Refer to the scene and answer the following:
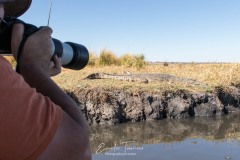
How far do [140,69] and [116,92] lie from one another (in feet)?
15.2

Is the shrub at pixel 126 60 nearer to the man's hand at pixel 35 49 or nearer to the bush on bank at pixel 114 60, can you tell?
the bush on bank at pixel 114 60

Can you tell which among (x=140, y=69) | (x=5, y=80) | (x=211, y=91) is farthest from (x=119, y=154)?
(x=140, y=69)

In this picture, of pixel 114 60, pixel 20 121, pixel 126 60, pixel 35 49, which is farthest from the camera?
pixel 114 60

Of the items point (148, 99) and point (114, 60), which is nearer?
point (148, 99)

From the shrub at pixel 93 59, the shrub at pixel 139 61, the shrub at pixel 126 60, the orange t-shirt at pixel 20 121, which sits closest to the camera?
the orange t-shirt at pixel 20 121

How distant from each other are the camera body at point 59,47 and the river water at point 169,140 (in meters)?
3.17

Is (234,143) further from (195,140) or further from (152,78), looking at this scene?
(152,78)

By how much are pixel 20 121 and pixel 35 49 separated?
31 cm

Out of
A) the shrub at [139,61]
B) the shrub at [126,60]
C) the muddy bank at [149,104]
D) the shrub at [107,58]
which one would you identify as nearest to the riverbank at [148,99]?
the muddy bank at [149,104]

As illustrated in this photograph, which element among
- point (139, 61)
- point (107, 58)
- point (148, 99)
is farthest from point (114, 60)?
point (148, 99)

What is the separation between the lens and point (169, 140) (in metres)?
5.51

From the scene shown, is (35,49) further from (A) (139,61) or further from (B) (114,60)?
(B) (114,60)

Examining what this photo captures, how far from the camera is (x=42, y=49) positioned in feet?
3.85

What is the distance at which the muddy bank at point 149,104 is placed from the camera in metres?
6.05
